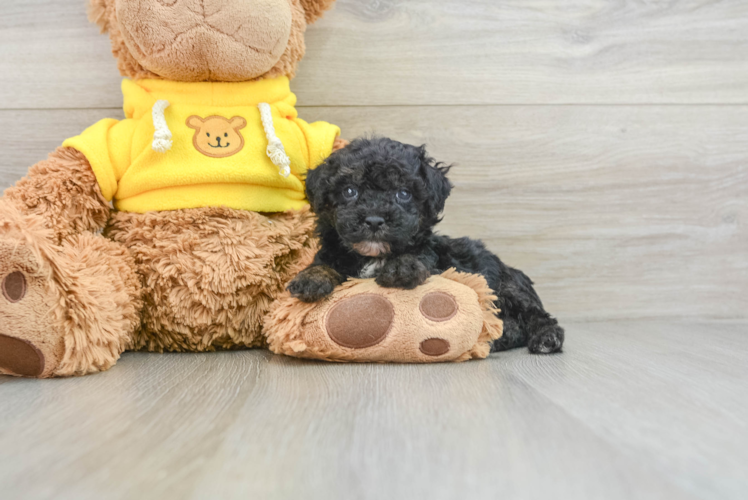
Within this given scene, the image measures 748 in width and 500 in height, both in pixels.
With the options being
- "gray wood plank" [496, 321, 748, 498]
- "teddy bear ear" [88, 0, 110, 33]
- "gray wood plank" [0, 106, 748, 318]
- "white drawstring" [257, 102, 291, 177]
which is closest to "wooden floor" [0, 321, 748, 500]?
"gray wood plank" [496, 321, 748, 498]

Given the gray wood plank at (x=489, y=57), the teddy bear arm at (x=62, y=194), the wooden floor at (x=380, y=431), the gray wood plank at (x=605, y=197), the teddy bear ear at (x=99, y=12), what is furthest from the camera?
the gray wood plank at (x=605, y=197)

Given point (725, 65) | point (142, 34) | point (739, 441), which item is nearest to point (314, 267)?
point (142, 34)

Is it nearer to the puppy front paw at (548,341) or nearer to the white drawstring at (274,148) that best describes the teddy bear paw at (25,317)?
the white drawstring at (274,148)

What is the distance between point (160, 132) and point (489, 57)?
3.15 feet

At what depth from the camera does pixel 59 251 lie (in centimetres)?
107

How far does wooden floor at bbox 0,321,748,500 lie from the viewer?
56cm

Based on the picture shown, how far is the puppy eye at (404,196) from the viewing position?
3.61 ft

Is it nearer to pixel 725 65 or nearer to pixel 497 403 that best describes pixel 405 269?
pixel 497 403

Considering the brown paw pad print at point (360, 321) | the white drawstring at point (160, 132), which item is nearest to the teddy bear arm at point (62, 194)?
the white drawstring at point (160, 132)

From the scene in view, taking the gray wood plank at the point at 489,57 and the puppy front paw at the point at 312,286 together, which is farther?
the gray wood plank at the point at 489,57

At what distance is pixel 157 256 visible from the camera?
1.21 metres

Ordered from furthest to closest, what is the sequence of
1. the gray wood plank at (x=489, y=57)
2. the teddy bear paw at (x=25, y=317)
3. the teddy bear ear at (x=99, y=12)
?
the gray wood plank at (x=489, y=57)
the teddy bear ear at (x=99, y=12)
the teddy bear paw at (x=25, y=317)

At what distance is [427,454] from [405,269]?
0.48m

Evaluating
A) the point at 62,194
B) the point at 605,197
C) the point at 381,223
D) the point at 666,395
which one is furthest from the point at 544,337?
the point at 62,194
